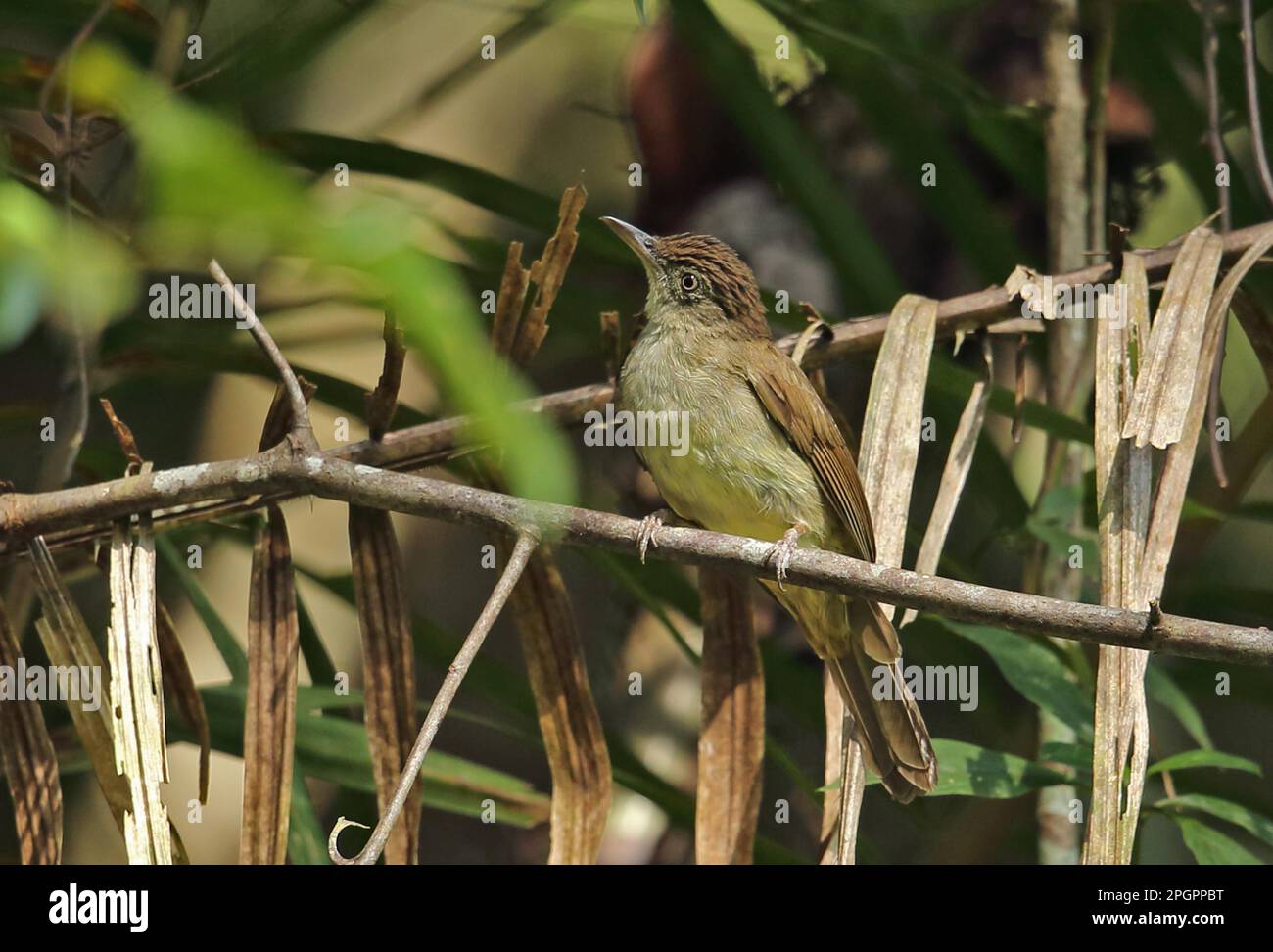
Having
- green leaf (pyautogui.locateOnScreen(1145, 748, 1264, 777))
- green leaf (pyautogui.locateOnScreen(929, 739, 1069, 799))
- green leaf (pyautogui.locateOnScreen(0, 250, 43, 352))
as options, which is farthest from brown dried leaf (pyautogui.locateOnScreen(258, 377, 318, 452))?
green leaf (pyautogui.locateOnScreen(0, 250, 43, 352))

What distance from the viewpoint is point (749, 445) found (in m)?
3.29

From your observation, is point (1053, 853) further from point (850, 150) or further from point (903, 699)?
point (850, 150)

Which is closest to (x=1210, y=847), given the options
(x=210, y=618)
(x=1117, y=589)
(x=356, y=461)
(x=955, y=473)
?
(x=1117, y=589)

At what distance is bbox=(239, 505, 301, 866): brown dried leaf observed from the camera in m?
2.37

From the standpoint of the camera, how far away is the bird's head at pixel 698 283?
3588 mm

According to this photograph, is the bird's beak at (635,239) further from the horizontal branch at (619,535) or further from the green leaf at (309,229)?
the green leaf at (309,229)

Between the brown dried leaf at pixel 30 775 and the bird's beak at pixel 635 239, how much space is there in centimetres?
176

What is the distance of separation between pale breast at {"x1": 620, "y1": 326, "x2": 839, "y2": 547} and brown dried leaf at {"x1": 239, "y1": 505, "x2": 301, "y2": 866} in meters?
1.05

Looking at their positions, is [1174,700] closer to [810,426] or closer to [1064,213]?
[810,426]

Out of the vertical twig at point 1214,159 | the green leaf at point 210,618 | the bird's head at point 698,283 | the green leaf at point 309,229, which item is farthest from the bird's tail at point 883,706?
the green leaf at point 309,229

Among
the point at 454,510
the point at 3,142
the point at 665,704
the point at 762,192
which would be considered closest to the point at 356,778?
the point at 454,510

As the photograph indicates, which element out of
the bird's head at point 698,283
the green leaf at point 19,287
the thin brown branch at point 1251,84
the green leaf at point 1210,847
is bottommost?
the green leaf at point 1210,847

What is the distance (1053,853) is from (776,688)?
2.61 feet

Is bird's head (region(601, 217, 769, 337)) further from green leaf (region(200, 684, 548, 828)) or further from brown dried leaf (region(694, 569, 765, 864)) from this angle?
green leaf (region(200, 684, 548, 828))
